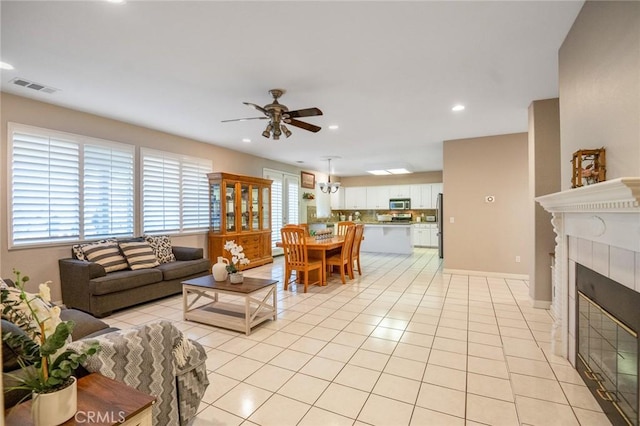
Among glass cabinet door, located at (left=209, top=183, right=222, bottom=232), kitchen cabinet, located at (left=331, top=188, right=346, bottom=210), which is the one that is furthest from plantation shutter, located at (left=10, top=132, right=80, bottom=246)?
kitchen cabinet, located at (left=331, top=188, right=346, bottom=210)

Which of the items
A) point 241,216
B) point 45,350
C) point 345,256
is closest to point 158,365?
point 45,350

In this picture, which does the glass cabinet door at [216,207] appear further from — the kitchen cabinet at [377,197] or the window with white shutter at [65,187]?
the kitchen cabinet at [377,197]

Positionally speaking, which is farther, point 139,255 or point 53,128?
point 139,255

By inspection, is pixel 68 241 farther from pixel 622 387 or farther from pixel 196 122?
pixel 622 387

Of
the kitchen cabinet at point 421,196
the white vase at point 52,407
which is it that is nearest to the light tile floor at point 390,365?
the white vase at point 52,407

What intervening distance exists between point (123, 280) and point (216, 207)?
2525 millimetres

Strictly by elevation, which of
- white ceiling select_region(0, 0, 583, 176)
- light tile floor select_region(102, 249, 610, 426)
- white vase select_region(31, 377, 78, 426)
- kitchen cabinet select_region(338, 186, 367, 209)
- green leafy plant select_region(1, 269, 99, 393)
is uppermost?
white ceiling select_region(0, 0, 583, 176)

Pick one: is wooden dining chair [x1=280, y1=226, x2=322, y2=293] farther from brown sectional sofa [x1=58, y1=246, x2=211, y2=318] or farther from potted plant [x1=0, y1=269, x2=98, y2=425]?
potted plant [x1=0, y1=269, x2=98, y2=425]

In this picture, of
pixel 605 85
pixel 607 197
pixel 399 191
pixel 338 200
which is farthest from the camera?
pixel 338 200

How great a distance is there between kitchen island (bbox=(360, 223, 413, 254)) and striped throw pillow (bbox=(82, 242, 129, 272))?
598cm

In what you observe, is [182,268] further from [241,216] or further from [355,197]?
[355,197]

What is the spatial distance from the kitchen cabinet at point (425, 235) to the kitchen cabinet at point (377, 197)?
131cm

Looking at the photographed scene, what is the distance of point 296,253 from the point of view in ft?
15.7

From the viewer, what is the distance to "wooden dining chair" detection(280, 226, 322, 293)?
15.3 feet
